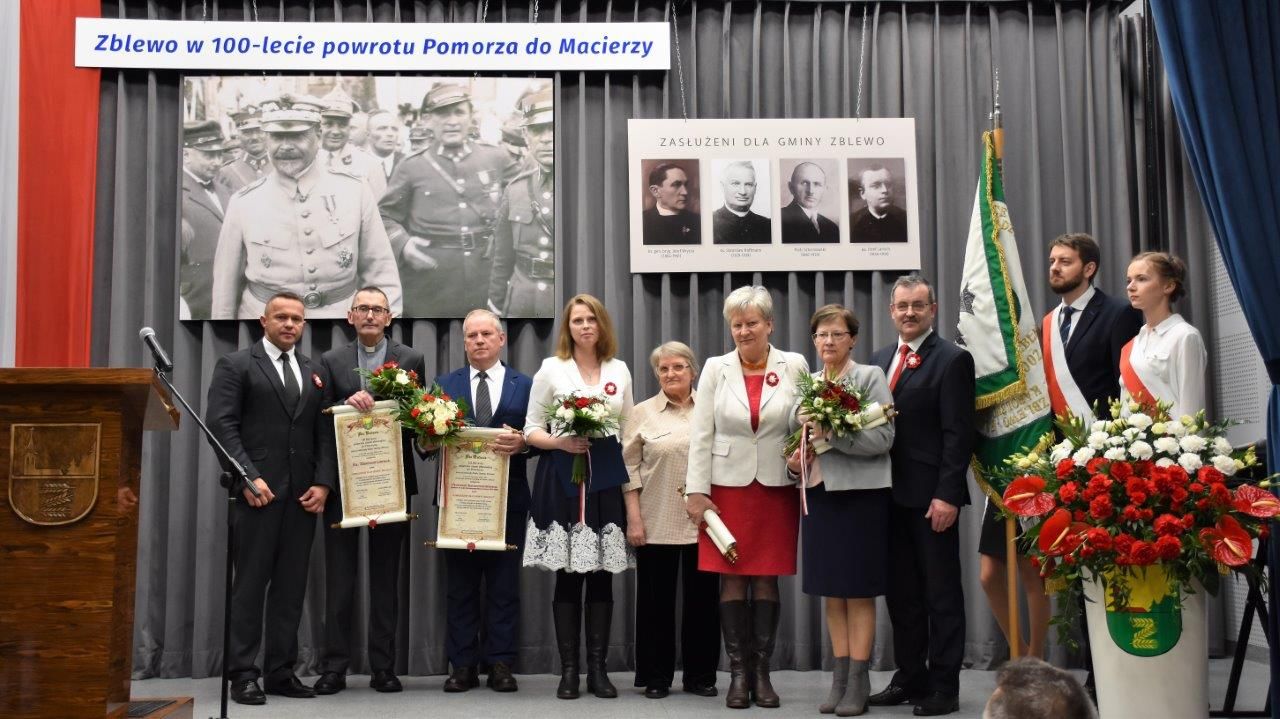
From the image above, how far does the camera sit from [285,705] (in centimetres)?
470

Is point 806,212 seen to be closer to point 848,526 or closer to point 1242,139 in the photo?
point 848,526

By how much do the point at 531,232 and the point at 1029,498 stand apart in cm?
301

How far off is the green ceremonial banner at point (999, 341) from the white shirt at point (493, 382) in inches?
76.0

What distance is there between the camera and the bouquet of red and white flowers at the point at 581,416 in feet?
14.9

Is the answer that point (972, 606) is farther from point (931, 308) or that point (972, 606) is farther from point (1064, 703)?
point (1064, 703)

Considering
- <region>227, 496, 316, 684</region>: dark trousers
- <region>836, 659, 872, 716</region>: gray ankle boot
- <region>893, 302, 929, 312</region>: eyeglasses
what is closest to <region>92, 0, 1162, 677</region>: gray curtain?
<region>227, 496, 316, 684</region>: dark trousers

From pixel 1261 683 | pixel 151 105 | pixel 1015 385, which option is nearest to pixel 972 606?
pixel 1261 683

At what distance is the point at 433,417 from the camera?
4.71 meters

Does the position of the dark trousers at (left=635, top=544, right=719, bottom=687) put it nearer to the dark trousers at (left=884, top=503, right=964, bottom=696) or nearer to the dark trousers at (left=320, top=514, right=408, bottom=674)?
the dark trousers at (left=884, top=503, right=964, bottom=696)

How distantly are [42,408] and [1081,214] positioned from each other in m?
4.91

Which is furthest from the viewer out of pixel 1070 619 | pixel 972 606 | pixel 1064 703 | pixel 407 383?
pixel 972 606

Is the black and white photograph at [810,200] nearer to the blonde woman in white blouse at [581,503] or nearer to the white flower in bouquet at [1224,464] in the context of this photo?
the blonde woman in white blouse at [581,503]

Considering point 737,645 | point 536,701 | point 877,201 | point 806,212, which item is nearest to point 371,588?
point 536,701

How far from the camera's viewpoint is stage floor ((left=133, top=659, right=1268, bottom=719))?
4.44 m
